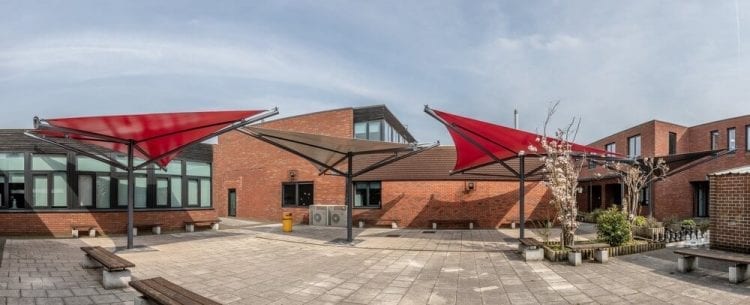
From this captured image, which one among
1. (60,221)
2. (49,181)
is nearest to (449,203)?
(60,221)

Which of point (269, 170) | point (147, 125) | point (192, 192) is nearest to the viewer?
point (147, 125)

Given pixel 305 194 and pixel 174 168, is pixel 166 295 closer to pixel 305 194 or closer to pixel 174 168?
pixel 174 168

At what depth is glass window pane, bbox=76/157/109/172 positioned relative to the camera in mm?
15961

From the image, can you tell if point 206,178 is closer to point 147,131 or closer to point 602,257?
point 147,131

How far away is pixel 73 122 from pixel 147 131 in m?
1.66

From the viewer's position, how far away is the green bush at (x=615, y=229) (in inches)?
423

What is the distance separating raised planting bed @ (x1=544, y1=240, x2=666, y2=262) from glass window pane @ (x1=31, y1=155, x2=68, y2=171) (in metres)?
17.2

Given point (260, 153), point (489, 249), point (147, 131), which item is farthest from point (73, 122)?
point (260, 153)

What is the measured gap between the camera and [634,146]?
28797mm

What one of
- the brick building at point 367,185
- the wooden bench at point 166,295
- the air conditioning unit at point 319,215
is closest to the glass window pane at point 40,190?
the brick building at point 367,185

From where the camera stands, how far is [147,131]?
11.3 meters

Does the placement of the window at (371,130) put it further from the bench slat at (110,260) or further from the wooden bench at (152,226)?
the bench slat at (110,260)

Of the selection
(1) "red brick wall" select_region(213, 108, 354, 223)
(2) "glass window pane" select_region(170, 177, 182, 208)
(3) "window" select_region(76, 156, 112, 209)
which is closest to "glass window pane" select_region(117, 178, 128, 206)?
(3) "window" select_region(76, 156, 112, 209)

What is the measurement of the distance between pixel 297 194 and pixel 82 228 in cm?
1010
